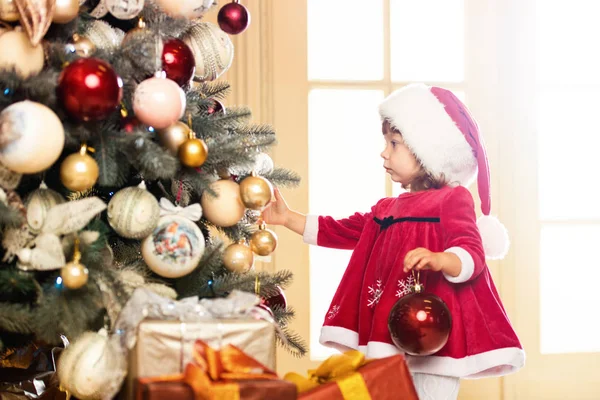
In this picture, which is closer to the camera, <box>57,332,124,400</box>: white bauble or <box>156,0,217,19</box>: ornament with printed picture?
<box>57,332,124,400</box>: white bauble

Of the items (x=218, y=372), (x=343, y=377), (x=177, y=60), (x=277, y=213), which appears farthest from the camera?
(x=277, y=213)

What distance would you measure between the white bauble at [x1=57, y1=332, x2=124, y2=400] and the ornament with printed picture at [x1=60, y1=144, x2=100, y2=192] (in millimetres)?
200

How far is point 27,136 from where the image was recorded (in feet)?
3.05

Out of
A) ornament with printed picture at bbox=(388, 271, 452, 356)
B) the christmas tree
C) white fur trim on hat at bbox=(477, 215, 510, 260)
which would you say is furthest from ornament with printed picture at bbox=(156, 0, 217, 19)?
white fur trim on hat at bbox=(477, 215, 510, 260)

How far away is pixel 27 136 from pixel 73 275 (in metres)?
0.18

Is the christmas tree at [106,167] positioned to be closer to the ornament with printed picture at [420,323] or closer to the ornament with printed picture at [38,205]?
the ornament with printed picture at [38,205]

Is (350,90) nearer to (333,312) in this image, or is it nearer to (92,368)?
(333,312)

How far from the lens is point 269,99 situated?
2176mm

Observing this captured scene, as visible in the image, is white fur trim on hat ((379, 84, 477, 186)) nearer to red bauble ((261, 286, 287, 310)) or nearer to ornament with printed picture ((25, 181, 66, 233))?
red bauble ((261, 286, 287, 310))

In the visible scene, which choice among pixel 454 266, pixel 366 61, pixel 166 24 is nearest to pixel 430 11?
pixel 366 61

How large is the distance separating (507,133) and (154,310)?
156cm

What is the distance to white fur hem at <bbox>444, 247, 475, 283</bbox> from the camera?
1338 mm

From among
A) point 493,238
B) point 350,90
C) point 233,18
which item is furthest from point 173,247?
point 350,90

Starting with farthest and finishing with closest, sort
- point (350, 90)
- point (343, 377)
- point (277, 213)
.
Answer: point (350, 90)
point (277, 213)
point (343, 377)
